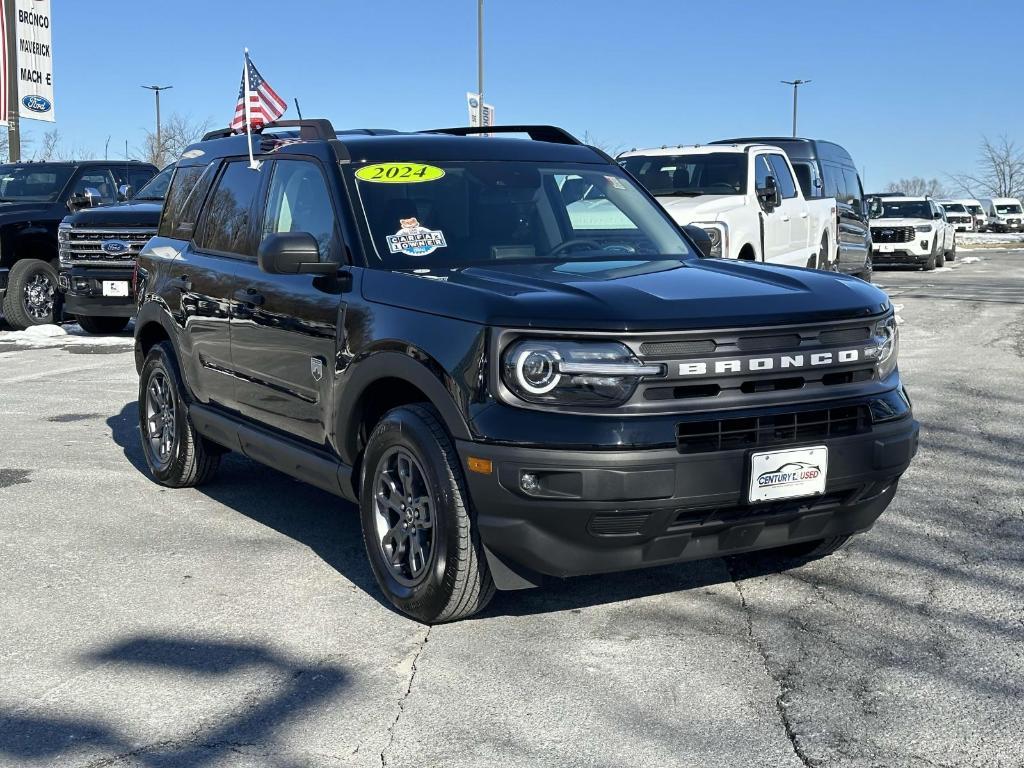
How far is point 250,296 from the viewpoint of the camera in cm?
556

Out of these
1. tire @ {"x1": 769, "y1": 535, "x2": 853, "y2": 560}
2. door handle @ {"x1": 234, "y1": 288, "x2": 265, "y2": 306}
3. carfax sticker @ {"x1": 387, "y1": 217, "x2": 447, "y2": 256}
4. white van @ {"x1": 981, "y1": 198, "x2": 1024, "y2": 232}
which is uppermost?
white van @ {"x1": 981, "y1": 198, "x2": 1024, "y2": 232}

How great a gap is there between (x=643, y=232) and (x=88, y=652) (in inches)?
116

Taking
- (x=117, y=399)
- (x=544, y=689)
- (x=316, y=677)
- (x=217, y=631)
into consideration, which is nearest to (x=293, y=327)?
(x=217, y=631)

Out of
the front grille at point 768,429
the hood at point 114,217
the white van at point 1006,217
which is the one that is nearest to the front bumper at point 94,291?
the hood at point 114,217

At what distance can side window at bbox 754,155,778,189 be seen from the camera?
13.3 metres

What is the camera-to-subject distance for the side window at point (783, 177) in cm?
1407

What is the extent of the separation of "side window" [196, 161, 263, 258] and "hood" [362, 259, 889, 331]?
4.46 feet

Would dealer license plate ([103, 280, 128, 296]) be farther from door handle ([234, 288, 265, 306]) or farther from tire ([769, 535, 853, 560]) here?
tire ([769, 535, 853, 560])

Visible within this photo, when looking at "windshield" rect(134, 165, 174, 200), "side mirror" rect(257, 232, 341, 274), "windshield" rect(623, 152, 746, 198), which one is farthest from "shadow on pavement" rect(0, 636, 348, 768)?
"windshield" rect(134, 165, 174, 200)

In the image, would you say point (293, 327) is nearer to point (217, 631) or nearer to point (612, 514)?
point (217, 631)

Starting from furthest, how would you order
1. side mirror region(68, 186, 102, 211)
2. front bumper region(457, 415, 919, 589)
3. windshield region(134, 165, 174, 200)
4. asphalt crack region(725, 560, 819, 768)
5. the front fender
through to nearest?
windshield region(134, 165, 174, 200), side mirror region(68, 186, 102, 211), the front fender, front bumper region(457, 415, 919, 589), asphalt crack region(725, 560, 819, 768)

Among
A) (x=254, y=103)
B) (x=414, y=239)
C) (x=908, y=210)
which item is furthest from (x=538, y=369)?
(x=908, y=210)

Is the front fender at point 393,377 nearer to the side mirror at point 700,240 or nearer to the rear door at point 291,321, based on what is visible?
the rear door at point 291,321

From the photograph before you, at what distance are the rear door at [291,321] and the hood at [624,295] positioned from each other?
37 cm
